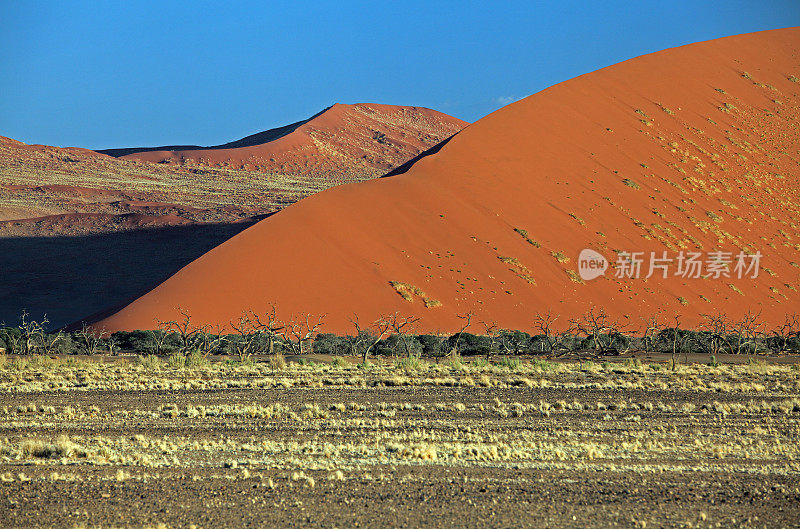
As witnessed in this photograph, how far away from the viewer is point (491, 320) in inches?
1393

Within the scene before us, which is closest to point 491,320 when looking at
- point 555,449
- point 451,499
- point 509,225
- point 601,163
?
point 509,225

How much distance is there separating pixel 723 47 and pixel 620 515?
2546 inches

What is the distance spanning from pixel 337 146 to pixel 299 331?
96372 mm

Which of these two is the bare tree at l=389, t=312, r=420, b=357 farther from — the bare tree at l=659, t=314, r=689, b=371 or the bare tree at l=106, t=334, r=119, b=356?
the bare tree at l=106, t=334, r=119, b=356

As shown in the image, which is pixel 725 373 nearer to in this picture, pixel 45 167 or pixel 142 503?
pixel 142 503

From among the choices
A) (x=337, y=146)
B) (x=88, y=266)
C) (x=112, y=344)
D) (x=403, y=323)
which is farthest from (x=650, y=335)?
(x=337, y=146)

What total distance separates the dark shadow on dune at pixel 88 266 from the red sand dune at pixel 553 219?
1615 cm

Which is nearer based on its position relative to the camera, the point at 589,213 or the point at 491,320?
the point at 491,320

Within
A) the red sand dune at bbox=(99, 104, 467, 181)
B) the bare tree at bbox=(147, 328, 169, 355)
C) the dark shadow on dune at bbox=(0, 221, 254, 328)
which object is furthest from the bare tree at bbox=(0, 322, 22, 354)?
the red sand dune at bbox=(99, 104, 467, 181)

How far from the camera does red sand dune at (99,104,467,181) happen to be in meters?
119

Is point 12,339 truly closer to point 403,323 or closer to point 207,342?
point 207,342

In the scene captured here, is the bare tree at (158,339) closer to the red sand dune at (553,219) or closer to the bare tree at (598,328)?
the red sand dune at (553,219)

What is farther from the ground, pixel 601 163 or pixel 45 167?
pixel 45 167

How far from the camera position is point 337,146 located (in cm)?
12650
